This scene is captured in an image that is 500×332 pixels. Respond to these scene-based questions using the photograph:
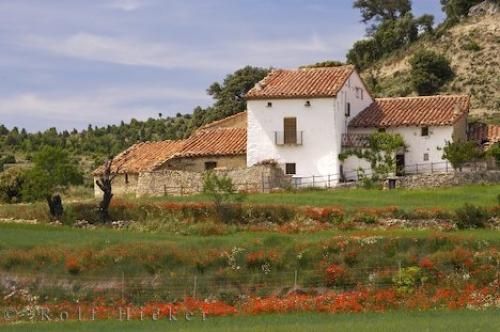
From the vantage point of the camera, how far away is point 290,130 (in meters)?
55.9

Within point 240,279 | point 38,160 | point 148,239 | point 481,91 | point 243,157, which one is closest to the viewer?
point 240,279

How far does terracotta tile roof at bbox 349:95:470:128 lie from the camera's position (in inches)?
2181

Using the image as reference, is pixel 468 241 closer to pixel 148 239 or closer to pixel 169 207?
pixel 148 239

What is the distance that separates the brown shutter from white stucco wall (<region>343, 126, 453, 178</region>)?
336 centimetres

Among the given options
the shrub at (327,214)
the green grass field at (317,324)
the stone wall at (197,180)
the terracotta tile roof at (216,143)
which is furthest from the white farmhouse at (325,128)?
the green grass field at (317,324)

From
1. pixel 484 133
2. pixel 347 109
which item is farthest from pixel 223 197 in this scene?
pixel 484 133

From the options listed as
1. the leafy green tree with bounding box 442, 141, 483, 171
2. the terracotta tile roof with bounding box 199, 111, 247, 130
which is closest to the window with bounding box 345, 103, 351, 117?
the leafy green tree with bounding box 442, 141, 483, 171

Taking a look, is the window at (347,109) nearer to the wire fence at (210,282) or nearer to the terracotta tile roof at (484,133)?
the terracotta tile roof at (484,133)

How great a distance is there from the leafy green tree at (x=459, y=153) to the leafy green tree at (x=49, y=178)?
20.9 metres

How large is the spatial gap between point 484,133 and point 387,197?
15.5 meters

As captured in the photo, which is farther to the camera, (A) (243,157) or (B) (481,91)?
(B) (481,91)

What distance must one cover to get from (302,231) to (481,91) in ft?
165

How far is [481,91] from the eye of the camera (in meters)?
84.3

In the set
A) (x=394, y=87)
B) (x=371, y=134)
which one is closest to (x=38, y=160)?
(x=371, y=134)
